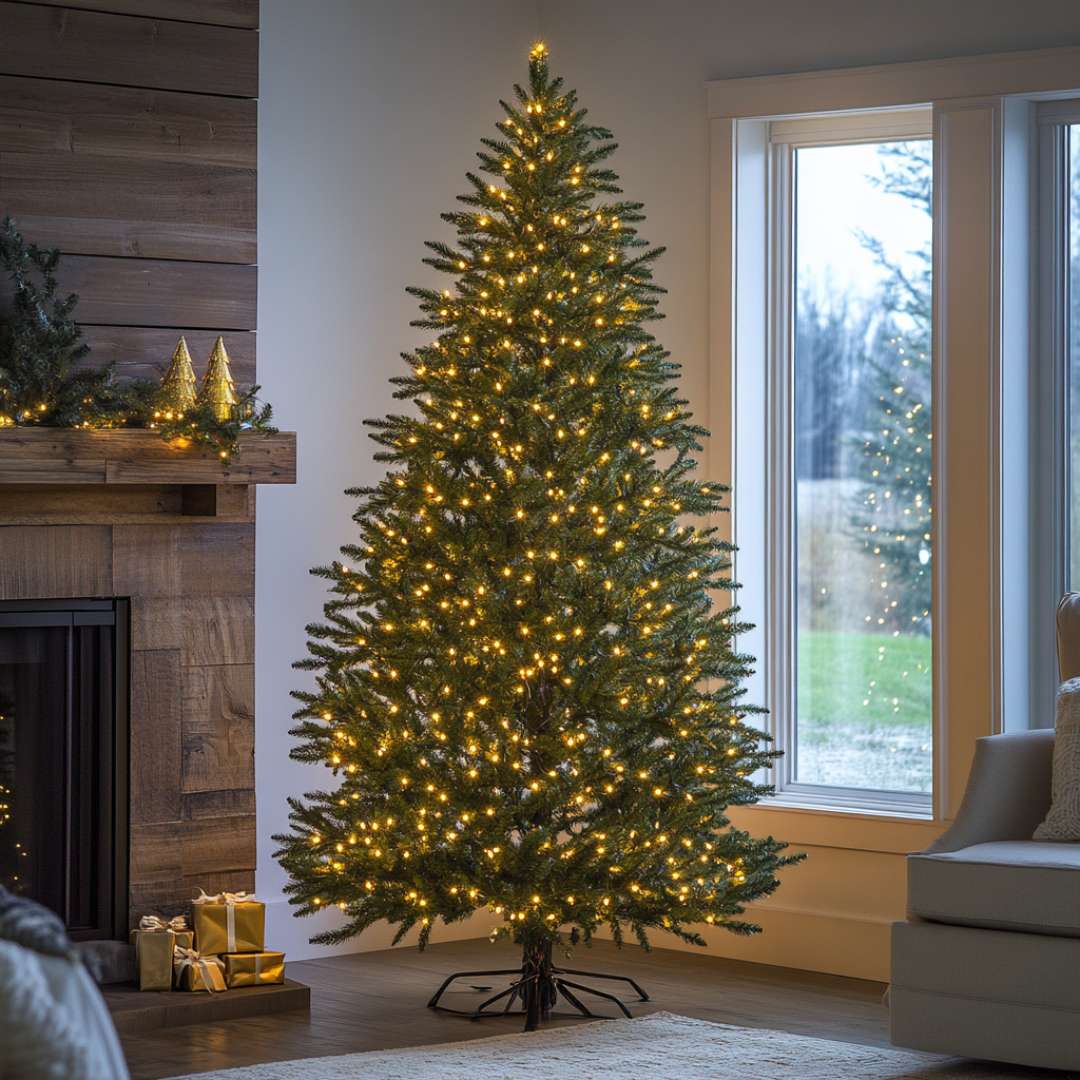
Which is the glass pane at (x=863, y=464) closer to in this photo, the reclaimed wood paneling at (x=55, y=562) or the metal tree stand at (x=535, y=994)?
the metal tree stand at (x=535, y=994)

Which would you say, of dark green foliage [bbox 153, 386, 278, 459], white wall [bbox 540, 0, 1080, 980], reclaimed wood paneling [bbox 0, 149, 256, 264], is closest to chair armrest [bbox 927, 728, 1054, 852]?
white wall [bbox 540, 0, 1080, 980]

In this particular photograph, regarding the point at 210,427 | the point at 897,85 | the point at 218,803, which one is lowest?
the point at 218,803

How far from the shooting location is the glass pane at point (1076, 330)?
16.1ft

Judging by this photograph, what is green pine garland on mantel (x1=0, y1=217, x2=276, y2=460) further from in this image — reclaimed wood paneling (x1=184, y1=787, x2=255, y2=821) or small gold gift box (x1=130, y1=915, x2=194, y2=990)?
small gold gift box (x1=130, y1=915, x2=194, y2=990)

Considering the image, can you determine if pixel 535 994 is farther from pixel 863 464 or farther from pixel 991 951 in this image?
pixel 863 464

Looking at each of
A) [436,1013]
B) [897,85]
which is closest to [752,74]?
[897,85]

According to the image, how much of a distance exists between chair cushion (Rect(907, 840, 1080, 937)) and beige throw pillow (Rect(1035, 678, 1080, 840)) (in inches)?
2.0

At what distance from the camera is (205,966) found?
4.50 metres

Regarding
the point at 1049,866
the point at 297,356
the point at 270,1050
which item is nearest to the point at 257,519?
the point at 297,356

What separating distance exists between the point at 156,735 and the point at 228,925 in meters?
0.53

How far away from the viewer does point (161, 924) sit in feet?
15.0

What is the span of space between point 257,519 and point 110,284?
84 cm

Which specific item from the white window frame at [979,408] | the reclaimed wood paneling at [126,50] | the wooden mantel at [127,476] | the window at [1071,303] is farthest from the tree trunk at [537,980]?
the reclaimed wood paneling at [126,50]

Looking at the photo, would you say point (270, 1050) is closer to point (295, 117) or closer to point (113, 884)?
point (113, 884)
